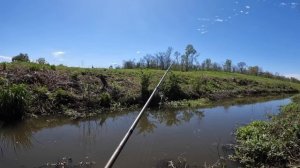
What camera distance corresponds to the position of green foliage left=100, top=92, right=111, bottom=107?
17406 millimetres

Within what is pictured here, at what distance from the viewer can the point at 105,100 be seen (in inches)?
691

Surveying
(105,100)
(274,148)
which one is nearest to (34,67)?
(105,100)

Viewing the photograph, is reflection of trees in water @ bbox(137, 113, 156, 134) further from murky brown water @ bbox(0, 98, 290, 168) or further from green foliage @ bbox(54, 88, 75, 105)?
green foliage @ bbox(54, 88, 75, 105)

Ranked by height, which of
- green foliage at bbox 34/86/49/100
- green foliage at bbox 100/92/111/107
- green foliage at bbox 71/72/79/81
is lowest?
green foliage at bbox 100/92/111/107

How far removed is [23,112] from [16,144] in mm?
3951

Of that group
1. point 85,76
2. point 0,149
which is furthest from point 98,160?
point 85,76

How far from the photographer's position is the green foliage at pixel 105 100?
57.1ft

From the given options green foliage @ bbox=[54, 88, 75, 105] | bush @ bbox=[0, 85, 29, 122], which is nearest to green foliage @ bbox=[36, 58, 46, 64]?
green foliage @ bbox=[54, 88, 75, 105]

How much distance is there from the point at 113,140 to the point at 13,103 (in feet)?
17.7

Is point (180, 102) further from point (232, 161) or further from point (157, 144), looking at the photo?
point (232, 161)

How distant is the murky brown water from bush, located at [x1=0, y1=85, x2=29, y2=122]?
0.63 meters

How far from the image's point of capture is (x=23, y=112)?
13.6m

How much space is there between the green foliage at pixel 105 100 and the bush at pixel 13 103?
186 inches

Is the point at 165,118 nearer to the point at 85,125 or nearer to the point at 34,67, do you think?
the point at 85,125
